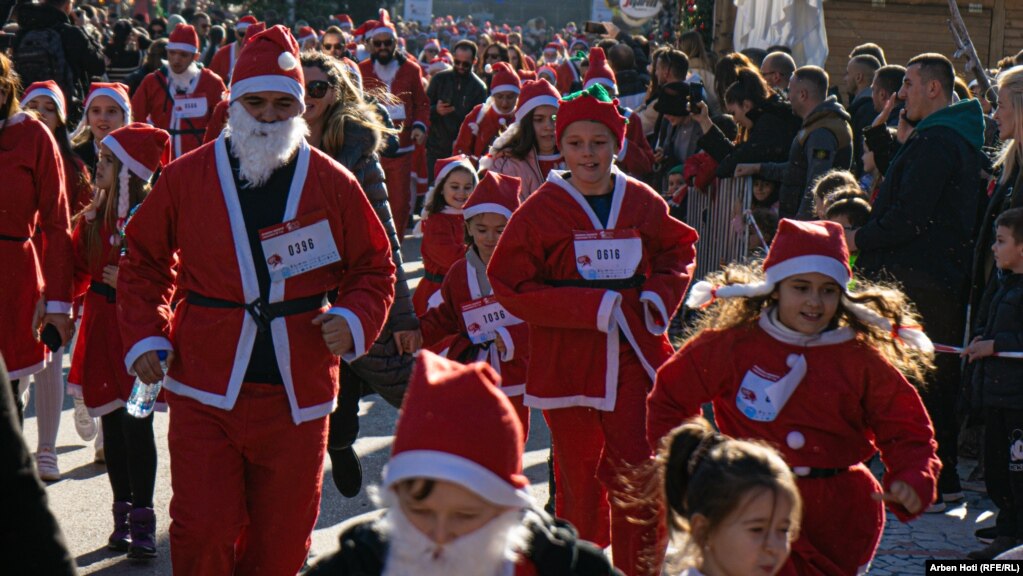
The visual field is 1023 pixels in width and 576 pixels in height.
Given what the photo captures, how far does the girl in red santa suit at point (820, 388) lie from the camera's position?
443 centimetres

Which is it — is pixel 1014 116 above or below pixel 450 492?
above

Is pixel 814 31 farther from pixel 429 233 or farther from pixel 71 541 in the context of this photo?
pixel 71 541

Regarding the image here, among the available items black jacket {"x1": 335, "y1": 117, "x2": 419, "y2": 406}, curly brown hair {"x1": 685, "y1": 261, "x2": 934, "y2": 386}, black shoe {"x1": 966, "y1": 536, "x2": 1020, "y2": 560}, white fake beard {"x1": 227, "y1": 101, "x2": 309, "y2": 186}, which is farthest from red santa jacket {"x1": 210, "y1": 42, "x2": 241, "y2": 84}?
curly brown hair {"x1": 685, "y1": 261, "x2": 934, "y2": 386}

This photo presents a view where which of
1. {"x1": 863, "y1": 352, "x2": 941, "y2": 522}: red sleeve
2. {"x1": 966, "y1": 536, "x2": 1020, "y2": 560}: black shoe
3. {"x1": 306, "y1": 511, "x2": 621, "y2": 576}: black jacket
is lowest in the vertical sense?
{"x1": 966, "y1": 536, "x2": 1020, "y2": 560}: black shoe

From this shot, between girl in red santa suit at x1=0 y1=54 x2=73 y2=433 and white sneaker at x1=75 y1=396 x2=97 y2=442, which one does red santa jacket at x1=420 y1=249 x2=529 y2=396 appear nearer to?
girl in red santa suit at x1=0 y1=54 x2=73 y2=433

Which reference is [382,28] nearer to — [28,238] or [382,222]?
[28,238]

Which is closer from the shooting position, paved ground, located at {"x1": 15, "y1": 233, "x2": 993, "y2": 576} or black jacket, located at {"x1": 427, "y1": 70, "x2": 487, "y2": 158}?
paved ground, located at {"x1": 15, "y1": 233, "x2": 993, "y2": 576}

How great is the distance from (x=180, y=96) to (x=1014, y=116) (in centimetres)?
777

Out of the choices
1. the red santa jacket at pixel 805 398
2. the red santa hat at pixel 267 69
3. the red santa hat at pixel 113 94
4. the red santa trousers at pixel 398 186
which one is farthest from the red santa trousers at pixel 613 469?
the red santa trousers at pixel 398 186

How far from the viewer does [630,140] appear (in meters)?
11.0

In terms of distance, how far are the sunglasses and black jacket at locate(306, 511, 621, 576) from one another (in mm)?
3650

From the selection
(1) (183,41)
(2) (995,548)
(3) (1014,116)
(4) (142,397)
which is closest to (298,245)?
(4) (142,397)

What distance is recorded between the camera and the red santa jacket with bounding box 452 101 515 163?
12.3 m

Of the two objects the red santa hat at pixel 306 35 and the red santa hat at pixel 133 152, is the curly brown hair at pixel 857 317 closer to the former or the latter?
the red santa hat at pixel 133 152
